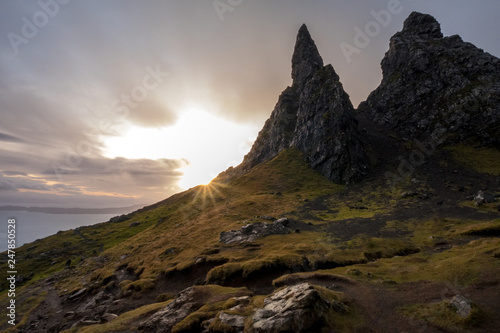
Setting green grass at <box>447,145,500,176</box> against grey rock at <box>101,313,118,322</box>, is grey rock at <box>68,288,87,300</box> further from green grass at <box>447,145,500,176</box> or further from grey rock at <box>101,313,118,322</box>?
green grass at <box>447,145,500,176</box>

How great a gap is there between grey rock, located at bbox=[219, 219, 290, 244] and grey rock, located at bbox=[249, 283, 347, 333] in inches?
→ 1234

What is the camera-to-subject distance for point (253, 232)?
52875mm

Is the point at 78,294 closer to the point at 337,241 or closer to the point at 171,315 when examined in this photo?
the point at 171,315

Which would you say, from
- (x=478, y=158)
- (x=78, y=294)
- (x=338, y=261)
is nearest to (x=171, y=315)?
(x=338, y=261)

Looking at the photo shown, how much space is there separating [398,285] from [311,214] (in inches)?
1811

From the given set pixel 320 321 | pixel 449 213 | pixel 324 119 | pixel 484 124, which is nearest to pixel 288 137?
pixel 324 119

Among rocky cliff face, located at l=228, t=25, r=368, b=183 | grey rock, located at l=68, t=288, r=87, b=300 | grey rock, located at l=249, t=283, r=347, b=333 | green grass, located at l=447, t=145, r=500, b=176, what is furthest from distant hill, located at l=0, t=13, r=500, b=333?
green grass, located at l=447, t=145, r=500, b=176

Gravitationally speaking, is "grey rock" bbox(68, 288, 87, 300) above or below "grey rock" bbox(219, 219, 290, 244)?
below

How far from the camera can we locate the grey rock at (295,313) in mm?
16141

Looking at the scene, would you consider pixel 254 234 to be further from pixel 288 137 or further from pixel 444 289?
pixel 288 137

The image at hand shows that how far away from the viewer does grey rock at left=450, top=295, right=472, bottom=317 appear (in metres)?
15.9

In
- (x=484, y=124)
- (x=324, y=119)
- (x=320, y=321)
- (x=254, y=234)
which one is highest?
(x=324, y=119)

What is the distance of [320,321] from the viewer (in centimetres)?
1683

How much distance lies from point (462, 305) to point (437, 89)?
160 m
